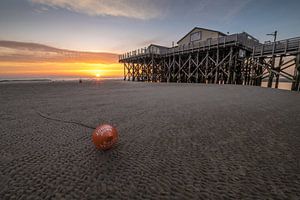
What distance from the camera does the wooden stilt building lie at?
1294 centimetres

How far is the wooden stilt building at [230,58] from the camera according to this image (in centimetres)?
1294

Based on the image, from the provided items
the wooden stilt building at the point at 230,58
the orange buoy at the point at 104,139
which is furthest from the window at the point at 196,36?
the orange buoy at the point at 104,139

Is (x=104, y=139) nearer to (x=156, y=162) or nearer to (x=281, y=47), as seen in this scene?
(x=156, y=162)

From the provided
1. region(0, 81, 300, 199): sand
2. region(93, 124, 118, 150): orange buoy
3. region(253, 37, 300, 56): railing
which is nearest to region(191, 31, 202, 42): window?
region(253, 37, 300, 56): railing

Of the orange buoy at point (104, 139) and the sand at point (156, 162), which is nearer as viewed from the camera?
the sand at point (156, 162)

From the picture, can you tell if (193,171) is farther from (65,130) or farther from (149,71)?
(149,71)

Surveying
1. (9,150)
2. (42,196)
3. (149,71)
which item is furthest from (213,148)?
(149,71)

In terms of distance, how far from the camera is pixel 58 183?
145 cm

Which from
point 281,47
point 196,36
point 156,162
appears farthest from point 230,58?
point 156,162

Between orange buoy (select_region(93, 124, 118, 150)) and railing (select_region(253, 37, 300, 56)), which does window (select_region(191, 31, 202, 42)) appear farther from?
orange buoy (select_region(93, 124, 118, 150))

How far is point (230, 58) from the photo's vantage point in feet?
52.3

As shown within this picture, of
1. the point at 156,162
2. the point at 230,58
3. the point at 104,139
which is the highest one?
the point at 230,58

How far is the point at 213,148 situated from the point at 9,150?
2.89 m

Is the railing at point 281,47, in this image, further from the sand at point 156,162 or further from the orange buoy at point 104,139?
the orange buoy at point 104,139
